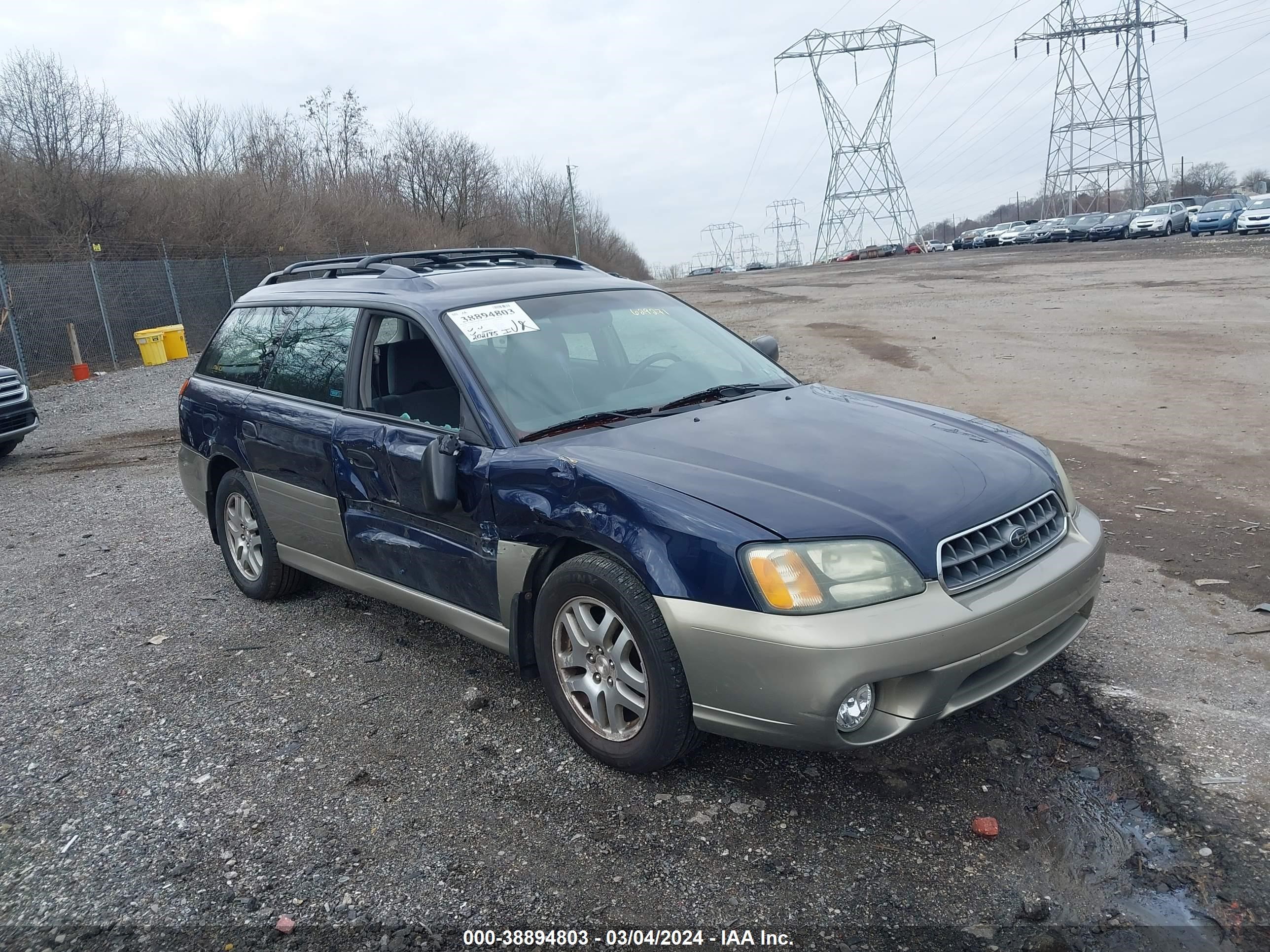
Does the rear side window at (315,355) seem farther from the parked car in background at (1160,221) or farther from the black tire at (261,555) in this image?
the parked car in background at (1160,221)

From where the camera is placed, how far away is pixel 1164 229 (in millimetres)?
41781

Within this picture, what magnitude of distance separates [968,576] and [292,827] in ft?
7.77

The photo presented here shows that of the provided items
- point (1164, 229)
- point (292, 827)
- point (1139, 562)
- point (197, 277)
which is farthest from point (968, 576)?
point (1164, 229)

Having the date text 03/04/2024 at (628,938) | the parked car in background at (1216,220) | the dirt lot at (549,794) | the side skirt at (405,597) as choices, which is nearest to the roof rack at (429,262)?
the side skirt at (405,597)

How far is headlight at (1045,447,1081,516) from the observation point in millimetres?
3506

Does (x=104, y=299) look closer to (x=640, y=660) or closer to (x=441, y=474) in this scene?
(x=441, y=474)

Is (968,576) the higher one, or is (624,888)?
(968,576)

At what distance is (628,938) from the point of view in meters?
2.51

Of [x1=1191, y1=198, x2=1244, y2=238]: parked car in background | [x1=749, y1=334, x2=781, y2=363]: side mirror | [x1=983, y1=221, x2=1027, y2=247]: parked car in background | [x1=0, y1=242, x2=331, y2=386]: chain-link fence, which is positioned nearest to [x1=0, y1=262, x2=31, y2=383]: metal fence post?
[x1=0, y1=242, x2=331, y2=386]: chain-link fence

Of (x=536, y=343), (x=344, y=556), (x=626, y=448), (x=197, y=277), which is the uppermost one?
(x=197, y=277)

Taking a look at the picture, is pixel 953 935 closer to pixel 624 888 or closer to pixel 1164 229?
pixel 624 888

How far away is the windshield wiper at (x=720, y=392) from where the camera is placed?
154 inches

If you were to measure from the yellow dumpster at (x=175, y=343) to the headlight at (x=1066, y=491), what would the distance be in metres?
21.2

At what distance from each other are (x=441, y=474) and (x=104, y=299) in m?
20.0
